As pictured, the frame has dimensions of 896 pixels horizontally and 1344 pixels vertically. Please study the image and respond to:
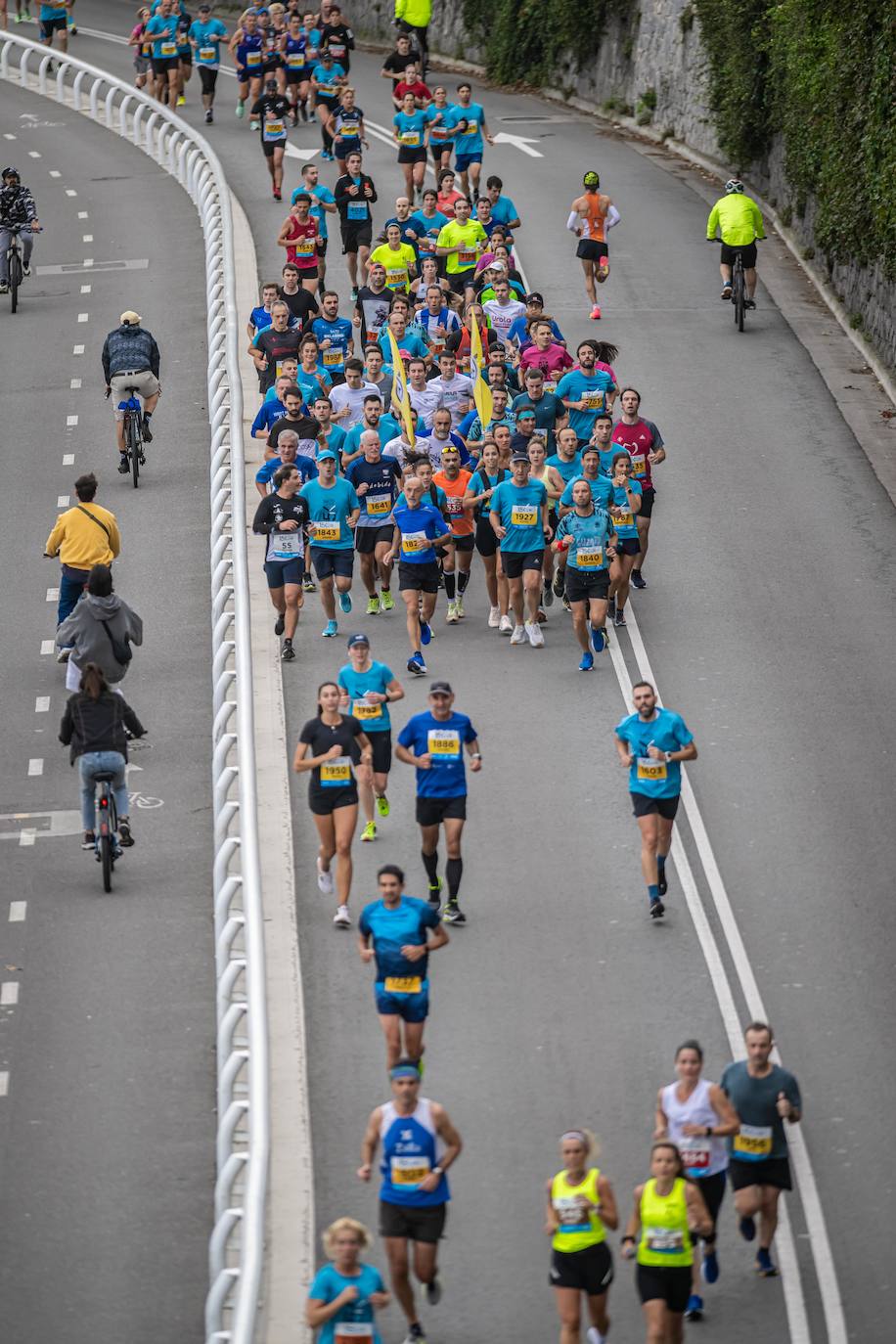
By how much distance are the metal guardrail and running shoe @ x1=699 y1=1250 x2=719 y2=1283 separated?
95.2 inches

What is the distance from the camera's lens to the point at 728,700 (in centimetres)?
2022

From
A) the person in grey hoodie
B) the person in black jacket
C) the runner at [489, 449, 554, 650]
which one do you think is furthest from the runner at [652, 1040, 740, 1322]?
the runner at [489, 449, 554, 650]

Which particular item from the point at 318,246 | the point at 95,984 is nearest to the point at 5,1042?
the point at 95,984

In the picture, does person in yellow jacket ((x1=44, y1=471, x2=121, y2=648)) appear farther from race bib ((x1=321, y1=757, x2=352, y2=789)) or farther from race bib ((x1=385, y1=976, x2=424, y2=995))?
race bib ((x1=385, y1=976, x2=424, y2=995))

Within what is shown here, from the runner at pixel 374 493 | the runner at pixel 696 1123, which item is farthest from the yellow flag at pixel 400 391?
the runner at pixel 696 1123

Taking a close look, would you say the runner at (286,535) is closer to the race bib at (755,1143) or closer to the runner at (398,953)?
the runner at (398,953)

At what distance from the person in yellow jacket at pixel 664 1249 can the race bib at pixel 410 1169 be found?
1126 millimetres

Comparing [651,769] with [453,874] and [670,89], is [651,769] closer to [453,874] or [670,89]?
[453,874]

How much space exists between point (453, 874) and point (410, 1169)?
435cm

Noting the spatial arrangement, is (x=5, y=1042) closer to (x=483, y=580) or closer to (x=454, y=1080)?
(x=454, y=1080)

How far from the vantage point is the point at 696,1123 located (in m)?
12.7

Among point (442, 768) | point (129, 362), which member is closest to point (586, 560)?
point (442, 768)

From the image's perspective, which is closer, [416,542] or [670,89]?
[416,542]

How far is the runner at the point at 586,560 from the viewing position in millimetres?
20266
